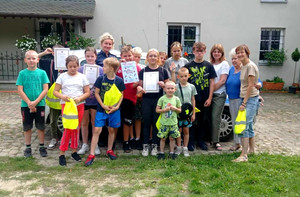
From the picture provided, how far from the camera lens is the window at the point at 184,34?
13.6 meters

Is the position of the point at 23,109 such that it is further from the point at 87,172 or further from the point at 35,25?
the point at 35,25

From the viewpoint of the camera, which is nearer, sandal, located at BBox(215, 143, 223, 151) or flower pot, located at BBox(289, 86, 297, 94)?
sandal, located at BBox(215, 143, 223, 151)

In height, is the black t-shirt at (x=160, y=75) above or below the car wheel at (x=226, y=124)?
above

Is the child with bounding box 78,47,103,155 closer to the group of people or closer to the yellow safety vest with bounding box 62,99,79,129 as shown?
the group of people

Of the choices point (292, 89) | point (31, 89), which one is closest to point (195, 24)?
point (292, 89)

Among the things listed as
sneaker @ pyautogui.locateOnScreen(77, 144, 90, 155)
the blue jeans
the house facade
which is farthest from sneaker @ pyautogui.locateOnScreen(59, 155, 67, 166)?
the house facade

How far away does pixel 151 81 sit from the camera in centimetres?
466

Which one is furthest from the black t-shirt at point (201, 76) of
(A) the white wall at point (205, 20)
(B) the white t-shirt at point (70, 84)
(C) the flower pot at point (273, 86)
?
(C) the flower pot at point (273, 86)

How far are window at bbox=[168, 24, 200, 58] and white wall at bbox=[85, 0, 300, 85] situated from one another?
12.0 inches

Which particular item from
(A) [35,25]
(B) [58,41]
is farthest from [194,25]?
(A) [35,25]

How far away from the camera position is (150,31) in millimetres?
13203

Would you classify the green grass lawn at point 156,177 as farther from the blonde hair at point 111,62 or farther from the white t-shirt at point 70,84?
the blonde hair at point 111,62

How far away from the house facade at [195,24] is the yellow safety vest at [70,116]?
8891 mm

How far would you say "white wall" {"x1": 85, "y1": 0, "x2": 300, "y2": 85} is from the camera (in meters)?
12.9
